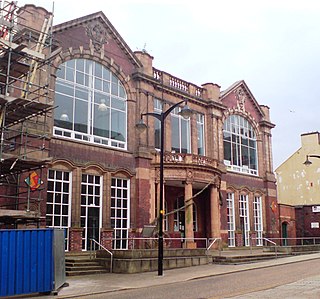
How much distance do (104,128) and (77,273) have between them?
8.85 meters

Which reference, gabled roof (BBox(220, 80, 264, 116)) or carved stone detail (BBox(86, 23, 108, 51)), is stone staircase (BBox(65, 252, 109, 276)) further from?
gabled roof (BBox(220, 80, 264, 116))

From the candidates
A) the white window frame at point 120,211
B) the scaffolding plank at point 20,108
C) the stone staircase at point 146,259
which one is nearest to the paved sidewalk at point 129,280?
the stone staircase at point 146,259

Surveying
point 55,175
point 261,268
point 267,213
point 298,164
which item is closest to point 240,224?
point 267,213

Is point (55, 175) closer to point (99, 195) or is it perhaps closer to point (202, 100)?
point (99, 195)

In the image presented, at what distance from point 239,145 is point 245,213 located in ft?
17.3

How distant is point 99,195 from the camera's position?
23312 millimetres

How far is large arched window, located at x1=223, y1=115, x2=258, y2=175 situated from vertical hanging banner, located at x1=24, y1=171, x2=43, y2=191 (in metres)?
16.4

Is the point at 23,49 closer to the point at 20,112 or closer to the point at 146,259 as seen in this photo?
the point at 20,112

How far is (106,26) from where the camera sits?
25.6m

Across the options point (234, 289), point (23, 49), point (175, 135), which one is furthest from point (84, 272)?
point (175, 135)

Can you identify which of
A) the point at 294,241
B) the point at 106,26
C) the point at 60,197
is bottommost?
the point at 294,241

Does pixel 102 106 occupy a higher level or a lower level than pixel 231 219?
higher

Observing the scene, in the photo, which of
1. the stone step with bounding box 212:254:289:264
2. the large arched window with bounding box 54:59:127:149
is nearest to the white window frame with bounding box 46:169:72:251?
the large arched window with bounding box 54:59:127:149

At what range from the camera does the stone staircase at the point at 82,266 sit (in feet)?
59.5
